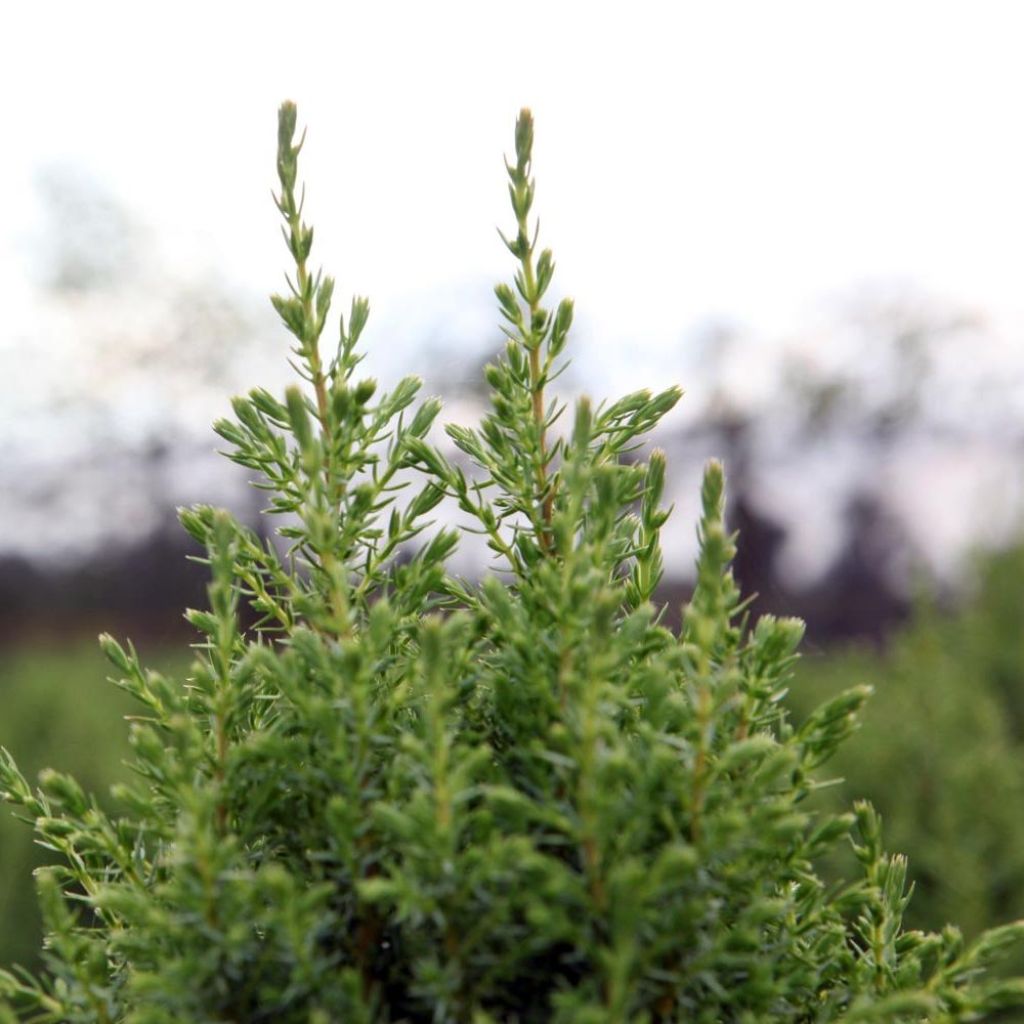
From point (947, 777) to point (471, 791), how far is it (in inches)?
196

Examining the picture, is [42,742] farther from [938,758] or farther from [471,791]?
[471,791]

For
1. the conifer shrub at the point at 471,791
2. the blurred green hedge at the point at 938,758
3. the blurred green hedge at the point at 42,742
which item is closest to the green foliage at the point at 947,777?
the blurred green hedge at the point at 938,758

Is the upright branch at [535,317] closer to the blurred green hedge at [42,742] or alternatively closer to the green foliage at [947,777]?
the green foliage at [947,777]

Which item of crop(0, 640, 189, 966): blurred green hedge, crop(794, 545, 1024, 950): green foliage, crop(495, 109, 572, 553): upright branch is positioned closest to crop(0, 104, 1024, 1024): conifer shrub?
crop(495, 109, 572, 553): upright branch

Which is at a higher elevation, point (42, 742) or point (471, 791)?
point (471, 791)

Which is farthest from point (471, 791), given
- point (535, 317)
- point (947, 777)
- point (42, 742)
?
point (42, 742)

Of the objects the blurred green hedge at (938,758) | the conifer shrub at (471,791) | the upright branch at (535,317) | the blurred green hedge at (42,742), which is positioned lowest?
the blurred green hedge at (42,742)

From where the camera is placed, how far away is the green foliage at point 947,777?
5277 millimetres

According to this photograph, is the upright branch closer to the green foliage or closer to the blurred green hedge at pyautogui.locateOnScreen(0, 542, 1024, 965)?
the blurred green hedge at pyautogui.locateOnScreen(0, 542, 1024, 965)

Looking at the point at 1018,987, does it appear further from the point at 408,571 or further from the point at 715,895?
the point at 408,571

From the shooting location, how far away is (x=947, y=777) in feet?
18.1

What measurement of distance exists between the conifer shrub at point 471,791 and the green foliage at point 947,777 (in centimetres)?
412

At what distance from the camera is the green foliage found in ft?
17.3

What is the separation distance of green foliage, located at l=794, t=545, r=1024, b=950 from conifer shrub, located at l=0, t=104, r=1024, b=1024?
412cm
